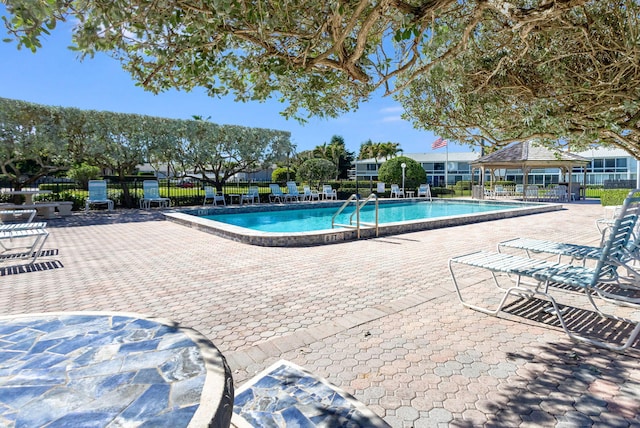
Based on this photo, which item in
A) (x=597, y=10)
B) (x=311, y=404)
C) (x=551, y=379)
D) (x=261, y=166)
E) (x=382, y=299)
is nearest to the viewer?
(x=311, y=404)

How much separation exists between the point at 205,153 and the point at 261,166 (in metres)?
3.86

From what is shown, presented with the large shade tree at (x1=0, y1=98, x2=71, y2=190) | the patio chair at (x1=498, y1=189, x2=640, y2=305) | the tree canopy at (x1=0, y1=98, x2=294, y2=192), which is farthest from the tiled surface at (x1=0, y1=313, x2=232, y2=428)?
the tree canopy at (x1=0, y1=98, x2=294, y2=192)

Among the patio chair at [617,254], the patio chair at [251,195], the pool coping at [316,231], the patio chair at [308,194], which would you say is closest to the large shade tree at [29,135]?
the pool coping at [316,231]

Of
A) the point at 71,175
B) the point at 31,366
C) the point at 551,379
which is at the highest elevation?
the point at 71,175

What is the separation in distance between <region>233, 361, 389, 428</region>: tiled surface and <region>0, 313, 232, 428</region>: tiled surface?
2.13ft

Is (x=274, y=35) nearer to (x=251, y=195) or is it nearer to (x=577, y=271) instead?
(x=577, y=271)

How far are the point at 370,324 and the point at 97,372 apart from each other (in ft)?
8.45

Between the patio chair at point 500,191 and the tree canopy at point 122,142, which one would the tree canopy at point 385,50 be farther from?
the patio chair at point 500,191

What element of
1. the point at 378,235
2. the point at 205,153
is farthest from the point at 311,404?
the point at 205,153

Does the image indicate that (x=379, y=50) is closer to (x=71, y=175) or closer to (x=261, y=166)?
(x=261, y=166)

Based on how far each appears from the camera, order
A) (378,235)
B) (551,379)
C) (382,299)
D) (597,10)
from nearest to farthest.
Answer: (551,379), (382,299), (597,10), (378,235)

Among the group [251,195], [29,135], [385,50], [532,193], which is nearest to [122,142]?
[29,135]

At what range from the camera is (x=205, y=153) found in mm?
19797

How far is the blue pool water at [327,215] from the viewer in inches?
558
